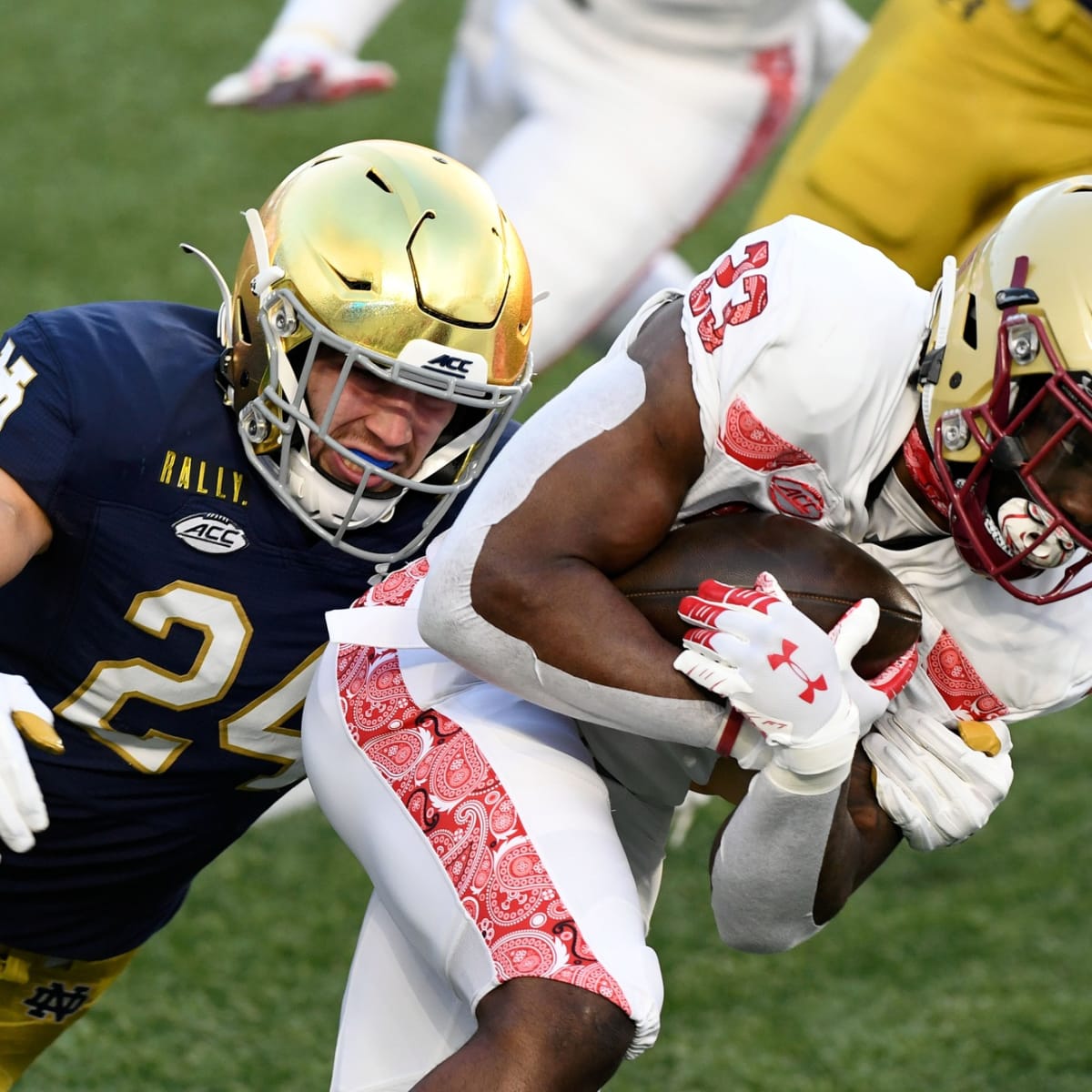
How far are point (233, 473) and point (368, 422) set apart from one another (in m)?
0.19

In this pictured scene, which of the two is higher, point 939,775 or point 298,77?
point 939,775

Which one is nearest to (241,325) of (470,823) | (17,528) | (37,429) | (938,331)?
(37,429)

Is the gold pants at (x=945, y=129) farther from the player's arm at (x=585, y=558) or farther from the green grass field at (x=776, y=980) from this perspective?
the player's arm at (x=585, y=558)

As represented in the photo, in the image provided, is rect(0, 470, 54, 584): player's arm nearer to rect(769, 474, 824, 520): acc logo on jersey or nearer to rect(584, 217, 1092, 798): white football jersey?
rect(584, 217, 1092, 798): white football jersey

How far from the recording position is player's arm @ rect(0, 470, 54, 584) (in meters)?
2.47

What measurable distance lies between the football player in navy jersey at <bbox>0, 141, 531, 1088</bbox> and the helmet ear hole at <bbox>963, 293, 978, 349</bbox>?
24.6 inches

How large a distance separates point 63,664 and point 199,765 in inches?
→ 9.1

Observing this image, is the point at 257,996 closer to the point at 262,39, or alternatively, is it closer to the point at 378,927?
the point at 378,927

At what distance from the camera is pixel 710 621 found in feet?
7.55

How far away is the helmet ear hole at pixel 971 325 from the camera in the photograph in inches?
94.0

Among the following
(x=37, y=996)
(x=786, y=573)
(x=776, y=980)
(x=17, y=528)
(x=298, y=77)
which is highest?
(x=786, y=573)

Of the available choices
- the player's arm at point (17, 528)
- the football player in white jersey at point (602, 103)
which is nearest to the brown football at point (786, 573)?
the player's arm at point (17, 528)

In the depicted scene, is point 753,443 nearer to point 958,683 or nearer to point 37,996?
point 958,683

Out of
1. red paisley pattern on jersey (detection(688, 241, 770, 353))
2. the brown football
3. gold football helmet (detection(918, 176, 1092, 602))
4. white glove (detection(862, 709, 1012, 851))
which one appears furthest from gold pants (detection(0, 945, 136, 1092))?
gold football helmet (detection(918, 176, 1092, 602))
